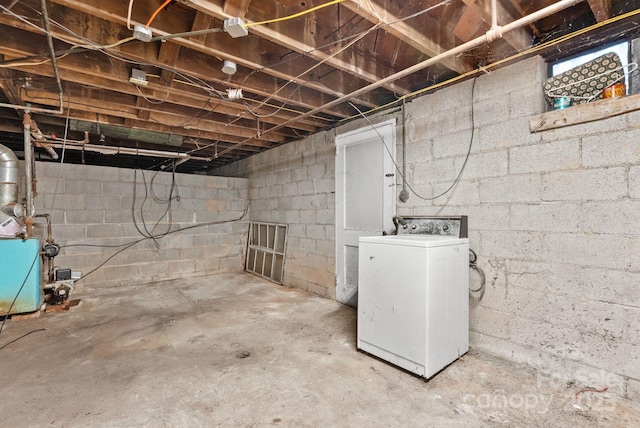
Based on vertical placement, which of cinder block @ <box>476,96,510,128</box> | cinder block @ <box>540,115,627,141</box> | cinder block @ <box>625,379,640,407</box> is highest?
cinder block @ <box>476,96,510,128</box>

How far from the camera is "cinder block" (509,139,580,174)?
1.86m

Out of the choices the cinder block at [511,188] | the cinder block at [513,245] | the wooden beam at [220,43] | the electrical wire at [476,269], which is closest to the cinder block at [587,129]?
the cinder block at [511,188]

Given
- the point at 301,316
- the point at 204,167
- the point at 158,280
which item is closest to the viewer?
the point at 301,316

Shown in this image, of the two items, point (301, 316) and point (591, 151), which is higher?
point (591, 151)

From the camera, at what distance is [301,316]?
3.11m

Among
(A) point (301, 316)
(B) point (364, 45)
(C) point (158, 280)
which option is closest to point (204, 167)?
(C) point (158, 280)

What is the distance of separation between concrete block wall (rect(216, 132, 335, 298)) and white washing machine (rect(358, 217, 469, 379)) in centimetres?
153

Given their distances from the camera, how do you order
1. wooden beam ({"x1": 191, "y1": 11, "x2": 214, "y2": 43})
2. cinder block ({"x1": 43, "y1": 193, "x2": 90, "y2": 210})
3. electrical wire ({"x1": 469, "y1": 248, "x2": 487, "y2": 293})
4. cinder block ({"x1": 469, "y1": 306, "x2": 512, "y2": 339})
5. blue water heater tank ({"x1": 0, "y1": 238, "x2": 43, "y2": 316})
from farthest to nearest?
cinder block ({"x1": 43, "y1": 193, "x2": 90, "y2": 210}) → blue water heater tank ({"x1": 0, "y1": 238, "x2": 43, "y2": 316}) → electrical wire ({"x1": 469, "y1": 248, "x2": 487, "y2": 293}) → cinder block ({"x1": 469, "y1": 306, "x2": 512, "y2": 339}) → wooden beam ({"x1": 191, "y1": 11, "x2": 214, "y2": 43})

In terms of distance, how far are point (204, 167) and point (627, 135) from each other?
23.2ft

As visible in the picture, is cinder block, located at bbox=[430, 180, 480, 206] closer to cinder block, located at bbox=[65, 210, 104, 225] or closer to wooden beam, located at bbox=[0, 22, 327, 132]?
wooden beam, located at bbox=[0, 22, 327, 132]

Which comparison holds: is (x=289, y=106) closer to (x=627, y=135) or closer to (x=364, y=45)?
(x=364, y=45)

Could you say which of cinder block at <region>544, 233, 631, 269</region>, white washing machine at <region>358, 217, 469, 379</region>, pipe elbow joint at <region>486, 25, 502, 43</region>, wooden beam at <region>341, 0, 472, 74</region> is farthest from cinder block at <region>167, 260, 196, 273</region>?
pipe elbow joint at <region>486, 25, 502, 43</region>

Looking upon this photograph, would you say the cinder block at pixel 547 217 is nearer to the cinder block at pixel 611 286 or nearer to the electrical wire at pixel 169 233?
the cinder block at pixel 611 286

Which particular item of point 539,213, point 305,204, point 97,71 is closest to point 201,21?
point 97,71
